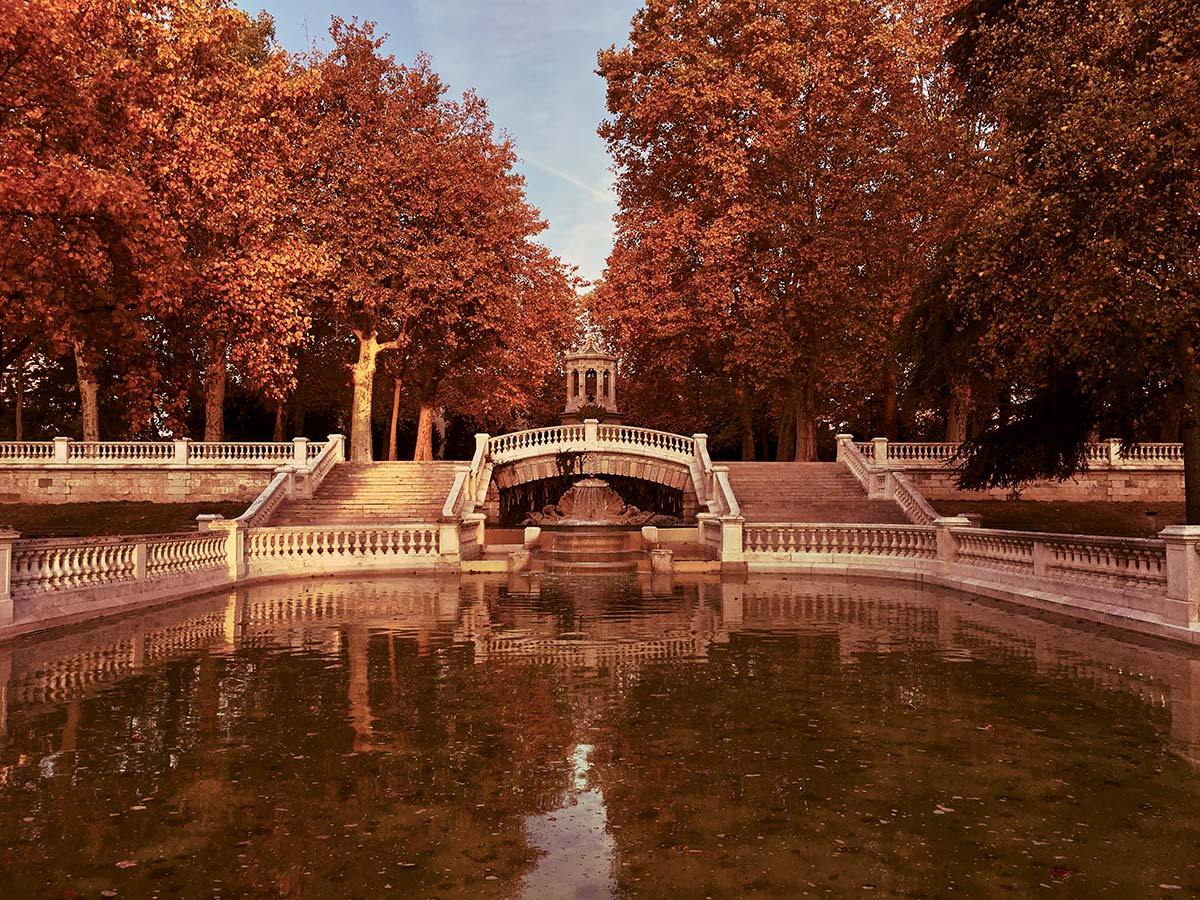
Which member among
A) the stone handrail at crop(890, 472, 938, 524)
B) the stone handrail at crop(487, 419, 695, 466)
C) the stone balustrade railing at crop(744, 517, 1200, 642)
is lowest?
the stone balustrade railing at crop(744, 517, 1200, 642)

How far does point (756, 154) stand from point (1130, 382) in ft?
73.6

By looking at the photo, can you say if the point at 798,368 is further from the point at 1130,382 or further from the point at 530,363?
the point at 1130,382

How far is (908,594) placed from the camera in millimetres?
15445

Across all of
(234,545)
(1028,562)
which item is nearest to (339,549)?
(234,545)

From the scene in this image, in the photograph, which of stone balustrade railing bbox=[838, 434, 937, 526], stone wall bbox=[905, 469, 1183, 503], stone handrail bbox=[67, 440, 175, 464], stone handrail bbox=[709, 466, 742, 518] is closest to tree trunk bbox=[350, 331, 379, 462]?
stone handrail bbox=[67, 440, 175, 464]

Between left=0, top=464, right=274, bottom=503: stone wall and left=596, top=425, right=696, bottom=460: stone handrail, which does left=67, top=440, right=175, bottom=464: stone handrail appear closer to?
left=0, top=464, right=274, bottom=503: stone wall

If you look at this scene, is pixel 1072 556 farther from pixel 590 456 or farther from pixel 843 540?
pixel 590 456

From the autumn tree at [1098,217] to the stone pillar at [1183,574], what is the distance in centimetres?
312

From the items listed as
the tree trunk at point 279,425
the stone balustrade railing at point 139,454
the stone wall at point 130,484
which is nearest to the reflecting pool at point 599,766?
the stone wall at point 130,484

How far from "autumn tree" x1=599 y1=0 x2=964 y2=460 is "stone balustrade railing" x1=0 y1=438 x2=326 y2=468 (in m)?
15.3

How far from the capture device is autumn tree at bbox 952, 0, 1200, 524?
1179 centimetres

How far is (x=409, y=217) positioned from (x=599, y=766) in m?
31.6

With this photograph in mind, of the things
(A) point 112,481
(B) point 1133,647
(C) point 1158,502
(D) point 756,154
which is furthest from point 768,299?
(A) point 112,481

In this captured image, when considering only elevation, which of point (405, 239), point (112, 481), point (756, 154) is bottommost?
point (112, 481)
